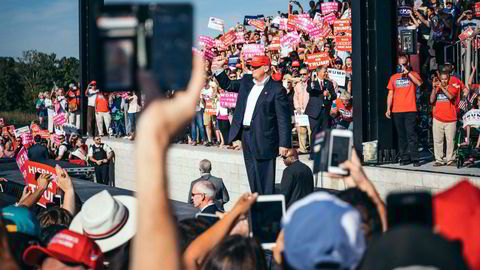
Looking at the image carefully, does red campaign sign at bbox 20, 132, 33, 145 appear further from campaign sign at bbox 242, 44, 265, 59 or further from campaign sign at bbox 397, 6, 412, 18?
campaign sign at bbox 397, 6, 412, 18

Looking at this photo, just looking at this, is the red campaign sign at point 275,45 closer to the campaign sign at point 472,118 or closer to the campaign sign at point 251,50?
the campaign sign at point 251,50

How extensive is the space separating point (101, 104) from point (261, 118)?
1575 centimetres

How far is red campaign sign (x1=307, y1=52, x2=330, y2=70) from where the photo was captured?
1572 centimetres

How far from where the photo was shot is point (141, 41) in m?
2.11

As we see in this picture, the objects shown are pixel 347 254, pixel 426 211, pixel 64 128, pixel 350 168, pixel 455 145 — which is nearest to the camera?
pixel 426 211

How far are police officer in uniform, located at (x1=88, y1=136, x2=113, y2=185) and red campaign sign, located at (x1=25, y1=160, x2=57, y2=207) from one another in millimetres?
7593

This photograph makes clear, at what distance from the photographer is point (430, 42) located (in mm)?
15320

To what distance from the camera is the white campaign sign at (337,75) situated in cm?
1491

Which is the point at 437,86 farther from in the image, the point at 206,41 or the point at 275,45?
the point at 206,41

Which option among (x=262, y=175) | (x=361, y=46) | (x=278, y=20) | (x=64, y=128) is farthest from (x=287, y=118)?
(x=64, y=128)

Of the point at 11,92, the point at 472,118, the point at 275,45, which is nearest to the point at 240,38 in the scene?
the point at 275,45

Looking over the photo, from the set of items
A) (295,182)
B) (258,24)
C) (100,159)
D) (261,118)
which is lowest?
(100,159)

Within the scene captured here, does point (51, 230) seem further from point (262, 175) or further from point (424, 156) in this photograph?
point (424, 156)

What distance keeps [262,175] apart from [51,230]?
4886mm
